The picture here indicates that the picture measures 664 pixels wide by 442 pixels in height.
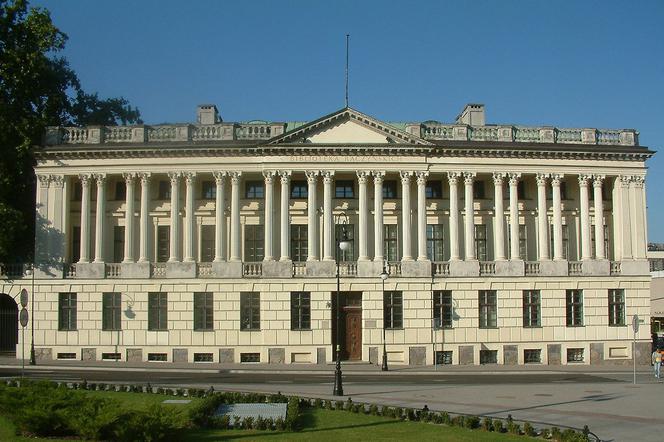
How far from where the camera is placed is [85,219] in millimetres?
51594

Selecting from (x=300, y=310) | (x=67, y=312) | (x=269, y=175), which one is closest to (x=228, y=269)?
(x=300, y=310)

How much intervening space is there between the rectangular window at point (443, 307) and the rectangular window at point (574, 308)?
8.17 meters

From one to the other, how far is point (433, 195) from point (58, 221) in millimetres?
25946

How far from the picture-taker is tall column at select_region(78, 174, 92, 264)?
5122 centimetres

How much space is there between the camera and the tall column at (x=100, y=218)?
5116 centimetres

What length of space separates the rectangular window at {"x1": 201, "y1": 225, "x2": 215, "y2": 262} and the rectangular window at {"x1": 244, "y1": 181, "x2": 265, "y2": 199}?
11.2 ft

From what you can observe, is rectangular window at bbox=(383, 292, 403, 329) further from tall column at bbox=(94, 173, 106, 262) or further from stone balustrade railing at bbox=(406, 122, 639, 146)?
tall column at bbox=(94, 173, 106, 262)

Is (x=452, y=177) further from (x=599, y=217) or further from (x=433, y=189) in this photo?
(x=599, y=217)

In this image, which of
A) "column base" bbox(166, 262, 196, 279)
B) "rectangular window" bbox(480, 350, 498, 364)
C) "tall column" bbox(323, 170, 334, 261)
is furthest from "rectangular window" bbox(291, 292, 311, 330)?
"rectangular window" bbox(480, 350, 498, 364)

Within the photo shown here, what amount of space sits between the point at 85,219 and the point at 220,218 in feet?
29.9

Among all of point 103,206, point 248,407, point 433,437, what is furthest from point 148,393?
point 103,206

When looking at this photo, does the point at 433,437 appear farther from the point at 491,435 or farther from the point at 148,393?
the point at 148,393

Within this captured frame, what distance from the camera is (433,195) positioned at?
2137 inches

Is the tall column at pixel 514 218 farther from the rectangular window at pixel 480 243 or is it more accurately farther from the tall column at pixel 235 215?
the tall column at pixel 235 215
